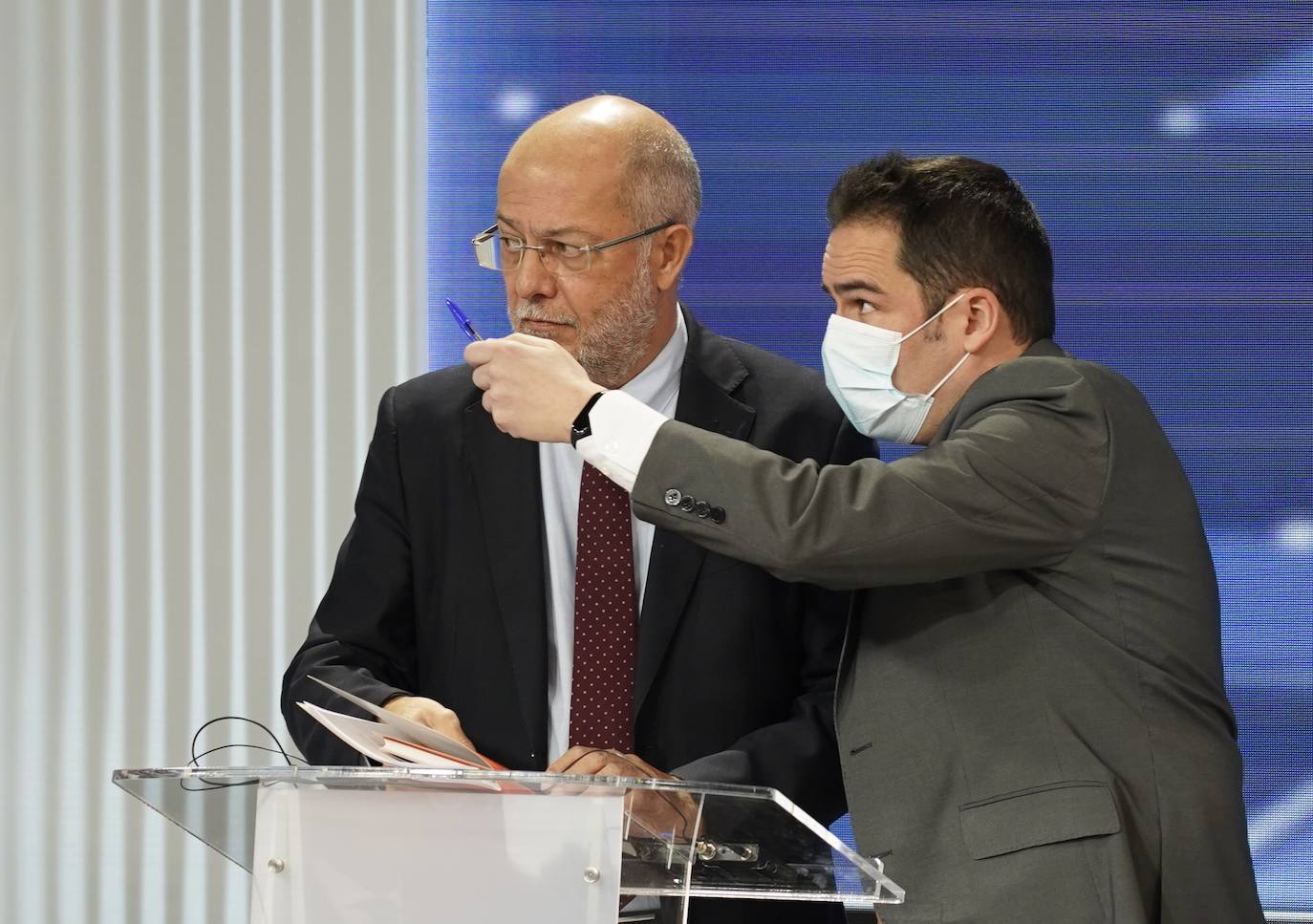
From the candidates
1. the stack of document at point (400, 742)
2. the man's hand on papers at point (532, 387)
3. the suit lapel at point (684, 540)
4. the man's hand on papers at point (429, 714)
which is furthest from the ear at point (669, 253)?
the stack of document at point (400, 742)

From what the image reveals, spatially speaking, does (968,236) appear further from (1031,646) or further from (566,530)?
(566,530)

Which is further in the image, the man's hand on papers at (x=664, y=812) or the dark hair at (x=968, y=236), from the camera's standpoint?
the dark hair at (x=968, y=236)

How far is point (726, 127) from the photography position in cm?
356

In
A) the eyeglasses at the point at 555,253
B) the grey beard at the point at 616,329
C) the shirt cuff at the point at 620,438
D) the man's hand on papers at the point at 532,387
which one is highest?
the eyeglasses at the point at 555,253

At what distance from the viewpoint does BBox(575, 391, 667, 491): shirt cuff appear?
5.74 feet

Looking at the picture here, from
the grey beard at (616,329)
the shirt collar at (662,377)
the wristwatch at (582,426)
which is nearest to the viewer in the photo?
the wristwatch at (582,426)

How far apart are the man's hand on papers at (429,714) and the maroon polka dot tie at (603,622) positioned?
0.19 metres

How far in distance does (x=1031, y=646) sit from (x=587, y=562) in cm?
68

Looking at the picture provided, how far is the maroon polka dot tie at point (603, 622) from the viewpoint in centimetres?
212

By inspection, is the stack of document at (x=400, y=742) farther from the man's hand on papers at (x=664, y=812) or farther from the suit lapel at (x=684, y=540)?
the suit lapel at (x=684, y=540)

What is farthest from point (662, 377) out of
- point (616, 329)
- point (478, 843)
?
point (478, 843)

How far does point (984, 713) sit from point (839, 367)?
50 cm

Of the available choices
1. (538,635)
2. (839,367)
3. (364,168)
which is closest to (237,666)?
(364,168)

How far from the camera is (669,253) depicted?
2324 mm
